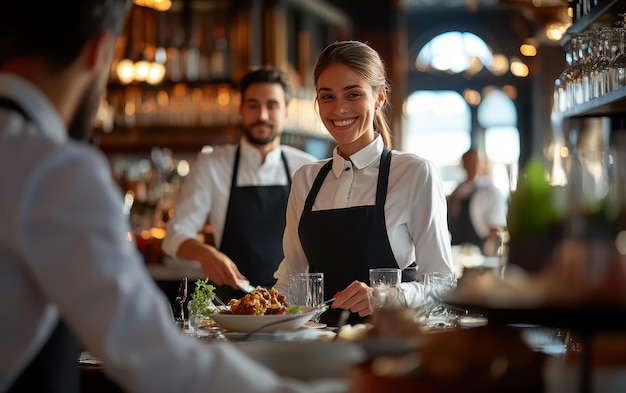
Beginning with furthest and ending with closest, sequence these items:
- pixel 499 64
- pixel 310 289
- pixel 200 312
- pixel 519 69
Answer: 1. pixel 499 64
2. pixel 519 69
3. pixel 310 289
4. pixel 200 312

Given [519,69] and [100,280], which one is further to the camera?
[519,69]

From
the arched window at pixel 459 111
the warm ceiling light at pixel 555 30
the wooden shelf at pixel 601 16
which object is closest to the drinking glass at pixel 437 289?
the wooden shelf at pixel 601 16

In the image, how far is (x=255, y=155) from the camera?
4.93m

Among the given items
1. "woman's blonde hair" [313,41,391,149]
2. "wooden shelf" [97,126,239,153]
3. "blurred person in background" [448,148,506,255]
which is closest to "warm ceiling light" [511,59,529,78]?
"blurred person in background" [448,148,506,255]

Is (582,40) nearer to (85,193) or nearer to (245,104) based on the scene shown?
(245,104)

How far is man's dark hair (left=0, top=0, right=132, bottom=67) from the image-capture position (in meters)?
1.51

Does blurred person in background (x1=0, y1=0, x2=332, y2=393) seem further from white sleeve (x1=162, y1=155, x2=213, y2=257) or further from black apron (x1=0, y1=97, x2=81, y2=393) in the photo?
white sleeve (x1=162, y1=155, x2=213, y2=257)

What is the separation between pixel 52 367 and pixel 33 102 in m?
0.46

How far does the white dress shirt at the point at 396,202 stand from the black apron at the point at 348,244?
28 millimetres

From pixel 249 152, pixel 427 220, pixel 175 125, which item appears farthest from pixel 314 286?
pixel 175 125

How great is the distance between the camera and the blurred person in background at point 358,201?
130 inches

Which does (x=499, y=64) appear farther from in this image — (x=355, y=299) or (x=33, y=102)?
(x=33, y=102)

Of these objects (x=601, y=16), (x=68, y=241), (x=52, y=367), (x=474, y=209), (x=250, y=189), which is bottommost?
(x=52, y=367)

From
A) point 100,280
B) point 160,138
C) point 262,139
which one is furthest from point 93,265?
point 160,138
